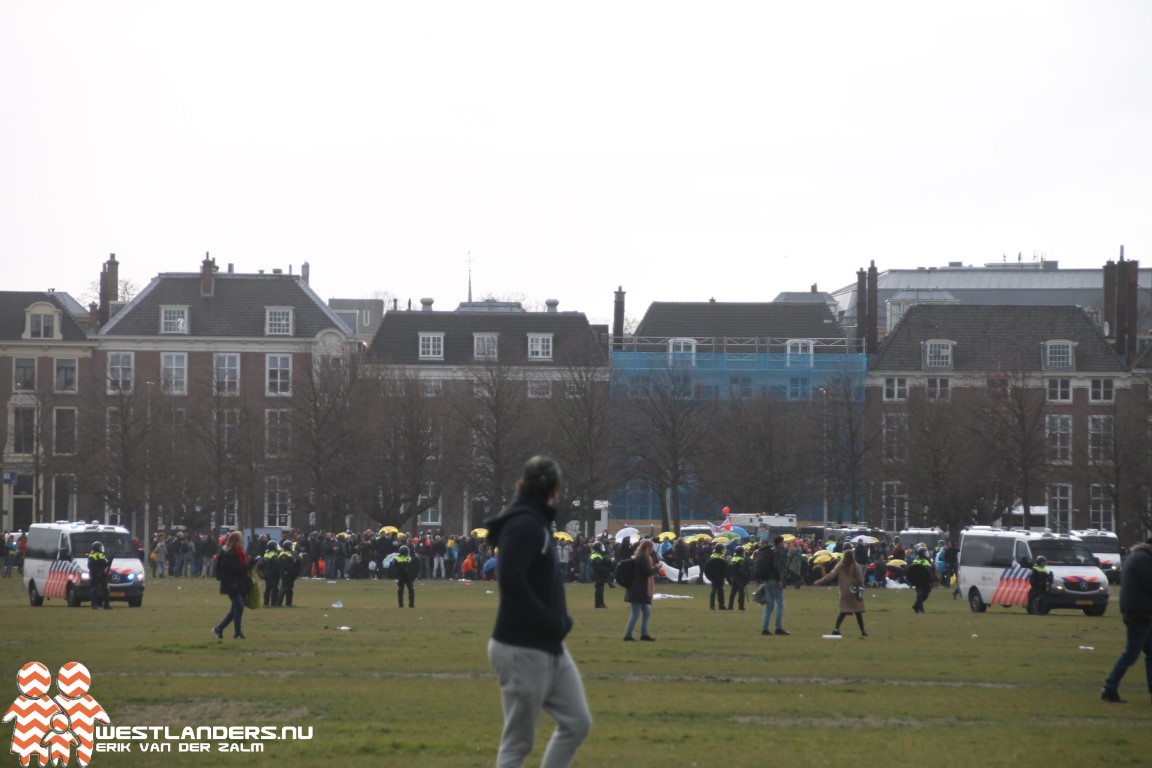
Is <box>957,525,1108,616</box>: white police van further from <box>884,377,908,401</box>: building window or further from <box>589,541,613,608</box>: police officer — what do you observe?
<box>884,377,908,401</box>: building window

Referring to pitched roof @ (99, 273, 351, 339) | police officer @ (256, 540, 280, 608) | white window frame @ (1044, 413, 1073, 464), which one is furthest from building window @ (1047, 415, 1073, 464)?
police officer @ (256, 540, 280, 608)

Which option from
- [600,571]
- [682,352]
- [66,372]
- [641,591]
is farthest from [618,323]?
[641,591]

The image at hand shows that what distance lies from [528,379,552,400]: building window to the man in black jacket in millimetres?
72386

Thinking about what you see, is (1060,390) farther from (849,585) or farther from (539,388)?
(849,585)

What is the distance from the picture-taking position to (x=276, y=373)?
9350cm

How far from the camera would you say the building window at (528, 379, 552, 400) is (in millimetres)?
84037

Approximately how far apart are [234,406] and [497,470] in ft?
48.2

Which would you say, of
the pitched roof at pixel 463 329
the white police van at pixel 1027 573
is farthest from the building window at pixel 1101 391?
the white police van at pixel 1027 573

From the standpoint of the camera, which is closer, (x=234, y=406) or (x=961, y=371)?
(x=234, y=406)

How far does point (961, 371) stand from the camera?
94.6 metres

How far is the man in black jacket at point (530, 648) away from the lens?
33.8 ft

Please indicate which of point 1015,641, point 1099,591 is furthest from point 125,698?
point 1099,591

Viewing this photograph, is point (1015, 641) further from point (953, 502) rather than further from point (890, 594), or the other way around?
point (953, 502)

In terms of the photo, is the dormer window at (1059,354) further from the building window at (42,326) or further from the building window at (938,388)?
the building window at (42,326)
